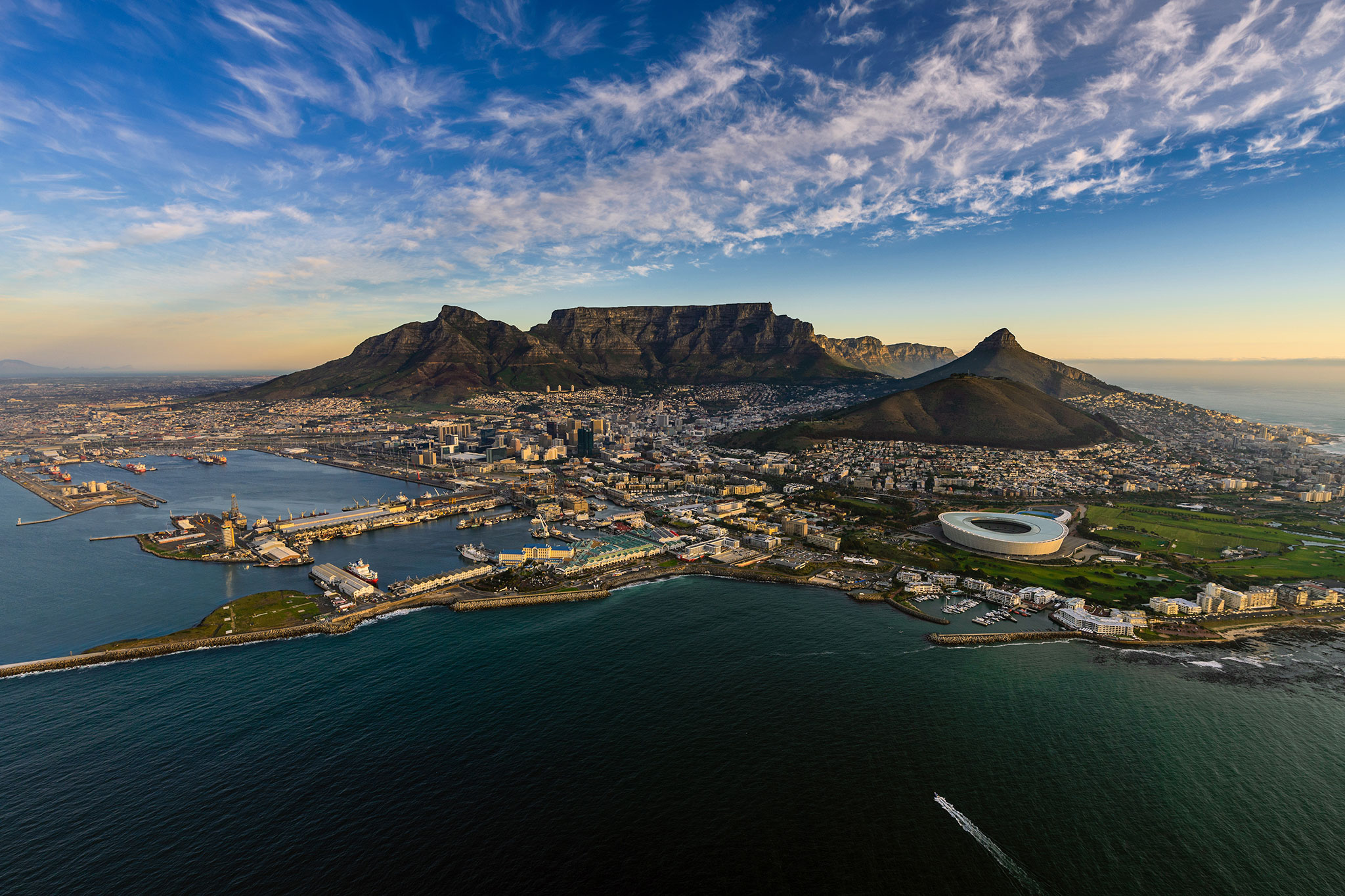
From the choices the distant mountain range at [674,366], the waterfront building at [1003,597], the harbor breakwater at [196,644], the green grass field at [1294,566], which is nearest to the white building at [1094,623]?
the waterfront building at [1003,597]

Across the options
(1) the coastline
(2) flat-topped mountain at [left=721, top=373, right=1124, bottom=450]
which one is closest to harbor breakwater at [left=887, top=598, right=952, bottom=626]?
(1) the coastline

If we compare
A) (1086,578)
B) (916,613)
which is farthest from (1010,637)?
(1086,578)

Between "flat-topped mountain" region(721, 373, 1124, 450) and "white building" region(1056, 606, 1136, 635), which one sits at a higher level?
"flat-topped mountain" region(721, 373, 1124, 450)

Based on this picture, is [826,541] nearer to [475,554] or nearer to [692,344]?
[475,554]

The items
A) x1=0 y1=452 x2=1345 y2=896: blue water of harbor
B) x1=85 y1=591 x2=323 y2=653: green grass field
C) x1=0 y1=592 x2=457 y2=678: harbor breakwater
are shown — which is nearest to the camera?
x1=0 y1=452 x2=1345 y2=896: blue water of harbor

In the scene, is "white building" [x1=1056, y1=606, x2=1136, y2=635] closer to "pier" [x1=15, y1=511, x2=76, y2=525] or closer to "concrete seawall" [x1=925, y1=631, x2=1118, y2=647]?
"concrete seawall" [x1=925, y1=631, x2=1118, y2=647]

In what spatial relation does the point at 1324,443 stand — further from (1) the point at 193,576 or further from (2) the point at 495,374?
(2) the point at 495,374
